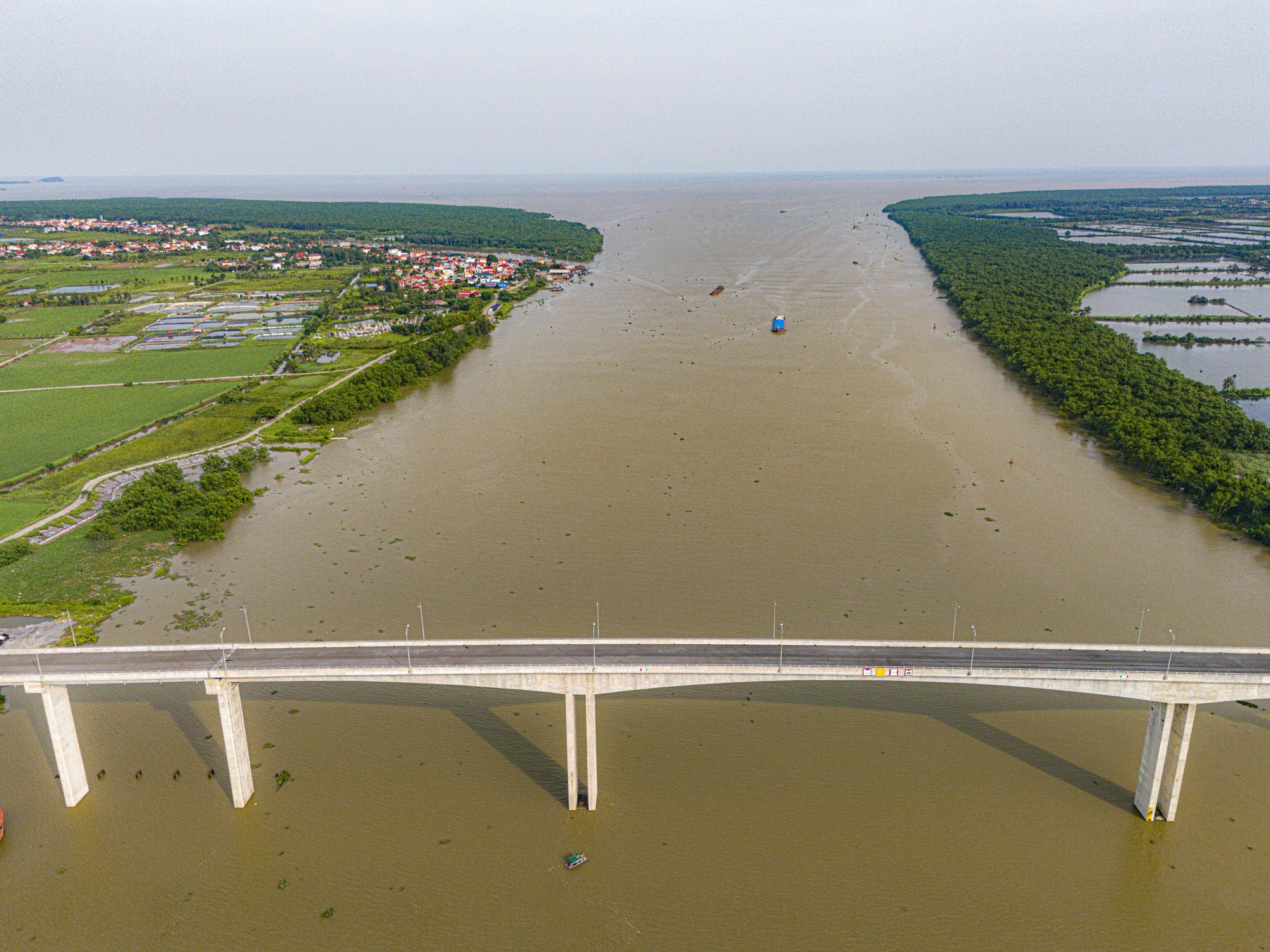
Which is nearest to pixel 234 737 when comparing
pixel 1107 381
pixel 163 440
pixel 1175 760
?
pixel 1175 760

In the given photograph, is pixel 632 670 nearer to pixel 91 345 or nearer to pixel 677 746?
pixel 677 746

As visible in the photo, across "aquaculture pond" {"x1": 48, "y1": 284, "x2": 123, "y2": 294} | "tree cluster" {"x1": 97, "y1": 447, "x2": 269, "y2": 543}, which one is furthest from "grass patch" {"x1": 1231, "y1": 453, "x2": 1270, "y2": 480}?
"aquaculture pond" {"x1": 48, "y1": 284, "x2": 123, "y2": 294}

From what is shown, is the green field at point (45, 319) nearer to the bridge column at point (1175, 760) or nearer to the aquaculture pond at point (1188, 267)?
the bridge column at point (1175, 760)

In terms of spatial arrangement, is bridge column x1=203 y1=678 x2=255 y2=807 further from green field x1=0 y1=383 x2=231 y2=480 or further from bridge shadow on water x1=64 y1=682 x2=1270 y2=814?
green field x1=0 y1=383 x2=231 y2=480

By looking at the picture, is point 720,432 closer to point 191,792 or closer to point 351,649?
point 351,649

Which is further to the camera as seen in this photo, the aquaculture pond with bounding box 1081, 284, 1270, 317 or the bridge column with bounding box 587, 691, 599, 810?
the aquaculture pond with bounding box 1081, 284, 1270, 317

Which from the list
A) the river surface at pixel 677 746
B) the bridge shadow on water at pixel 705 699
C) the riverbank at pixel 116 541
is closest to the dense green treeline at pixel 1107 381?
the river surface at pixel 677 746

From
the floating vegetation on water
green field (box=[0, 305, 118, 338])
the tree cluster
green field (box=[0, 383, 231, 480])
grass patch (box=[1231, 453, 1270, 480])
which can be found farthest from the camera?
green field (box=[0, 305, 118, 338])
